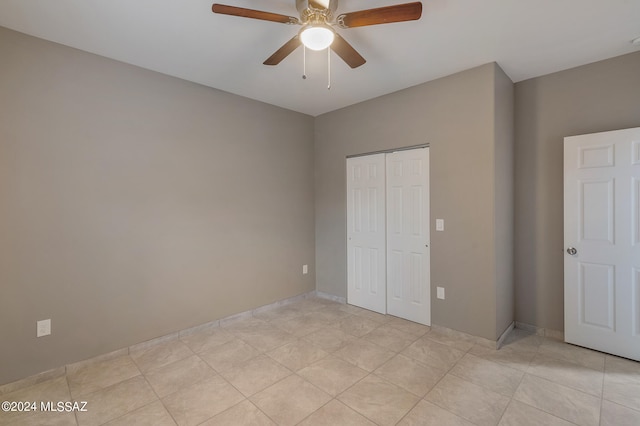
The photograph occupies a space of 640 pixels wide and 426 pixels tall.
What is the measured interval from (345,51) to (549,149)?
2399 millimetres

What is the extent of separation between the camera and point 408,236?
3.43 metres

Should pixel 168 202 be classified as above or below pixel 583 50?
below

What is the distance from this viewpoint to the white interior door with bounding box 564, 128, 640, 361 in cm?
250

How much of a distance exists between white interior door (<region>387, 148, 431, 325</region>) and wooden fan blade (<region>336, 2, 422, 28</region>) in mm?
1740

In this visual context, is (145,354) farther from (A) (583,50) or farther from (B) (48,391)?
(A) (583,50)

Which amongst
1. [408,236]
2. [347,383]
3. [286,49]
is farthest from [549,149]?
[347,383]

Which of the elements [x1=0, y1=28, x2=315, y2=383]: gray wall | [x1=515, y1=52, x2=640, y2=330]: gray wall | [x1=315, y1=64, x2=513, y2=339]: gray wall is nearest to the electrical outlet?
[x1=0, y1=28, x2=315, y2=383]: gray wall

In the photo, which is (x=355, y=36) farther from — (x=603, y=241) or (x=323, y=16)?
(x=603, y=241)

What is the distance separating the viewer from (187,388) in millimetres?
2193

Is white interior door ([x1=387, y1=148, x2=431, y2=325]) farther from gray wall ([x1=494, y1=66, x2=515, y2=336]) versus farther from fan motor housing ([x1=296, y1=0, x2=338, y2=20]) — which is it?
fan motor housing ([x1=296, y1=0, x2=338, y2=20])

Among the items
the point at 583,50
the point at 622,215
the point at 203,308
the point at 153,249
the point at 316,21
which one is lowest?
the point at 203,308

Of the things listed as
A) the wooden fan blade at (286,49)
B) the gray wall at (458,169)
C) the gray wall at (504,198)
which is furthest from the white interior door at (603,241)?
Result: the wooden fan blade at (286,49)

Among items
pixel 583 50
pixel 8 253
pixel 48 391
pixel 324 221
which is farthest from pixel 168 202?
pixel 583 50

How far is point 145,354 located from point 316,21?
3.09m
